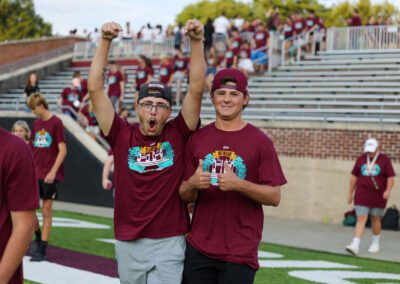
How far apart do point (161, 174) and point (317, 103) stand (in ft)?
44.4

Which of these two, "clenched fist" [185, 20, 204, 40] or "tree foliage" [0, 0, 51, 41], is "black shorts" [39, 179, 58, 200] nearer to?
"clenched fist" [185, 20, 204, 40]

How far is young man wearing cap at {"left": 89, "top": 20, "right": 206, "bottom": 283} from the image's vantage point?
496 centimetres

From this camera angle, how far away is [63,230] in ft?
41.7

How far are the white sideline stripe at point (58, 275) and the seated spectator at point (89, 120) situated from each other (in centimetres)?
1071

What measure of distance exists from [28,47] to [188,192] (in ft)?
95.8

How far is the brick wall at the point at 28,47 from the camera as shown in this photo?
106 ft

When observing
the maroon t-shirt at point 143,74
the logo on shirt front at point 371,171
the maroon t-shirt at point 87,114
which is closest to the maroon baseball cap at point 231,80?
the logo on shirt front at point 371,171

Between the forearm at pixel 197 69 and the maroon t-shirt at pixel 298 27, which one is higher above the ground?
the maroon t-shirt at pixel 298 27

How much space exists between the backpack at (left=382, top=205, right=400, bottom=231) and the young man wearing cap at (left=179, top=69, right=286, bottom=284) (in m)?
10.2

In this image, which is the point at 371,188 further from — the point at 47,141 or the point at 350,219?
the point at 47,141

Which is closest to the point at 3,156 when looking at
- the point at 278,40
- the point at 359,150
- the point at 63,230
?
the point at 63,230

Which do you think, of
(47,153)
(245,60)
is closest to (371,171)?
(47,153)

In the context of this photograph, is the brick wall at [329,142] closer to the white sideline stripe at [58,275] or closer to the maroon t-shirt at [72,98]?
the maroon t-shirt at [72,98]

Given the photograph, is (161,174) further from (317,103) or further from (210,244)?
(317,103)
